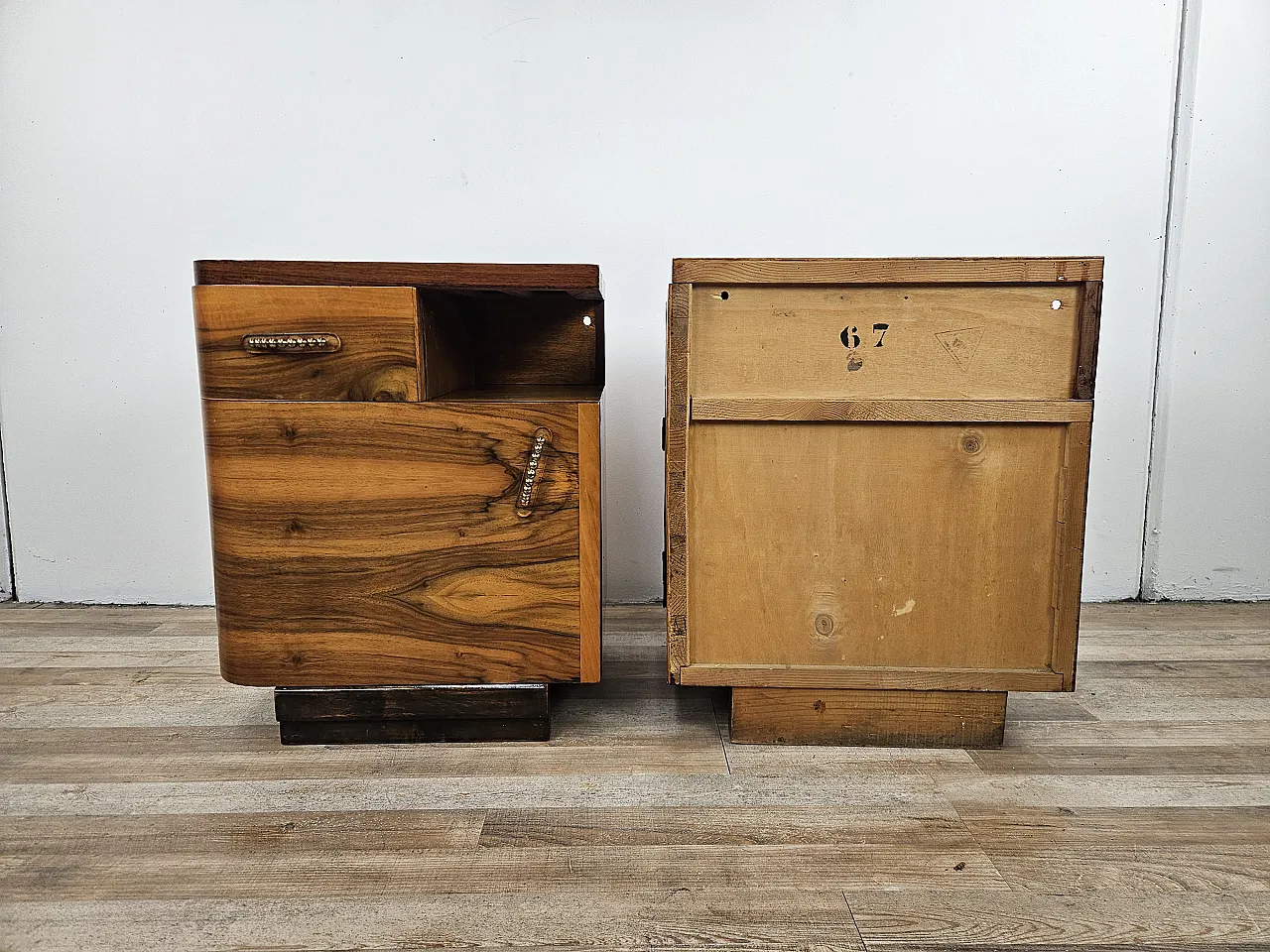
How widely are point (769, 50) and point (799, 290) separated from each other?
2.86ft

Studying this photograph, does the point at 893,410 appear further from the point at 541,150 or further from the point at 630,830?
the point at 541,150

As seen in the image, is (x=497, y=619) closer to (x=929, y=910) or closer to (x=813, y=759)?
(x=813, y=759)

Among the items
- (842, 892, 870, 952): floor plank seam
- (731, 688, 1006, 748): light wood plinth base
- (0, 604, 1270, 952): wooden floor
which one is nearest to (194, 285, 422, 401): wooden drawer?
(0, 604, 1270, 952): wooden floor

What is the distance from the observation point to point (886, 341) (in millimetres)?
1028

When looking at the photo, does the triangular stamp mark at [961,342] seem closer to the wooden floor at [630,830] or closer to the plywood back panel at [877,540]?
the plywood back panel at [877,540]

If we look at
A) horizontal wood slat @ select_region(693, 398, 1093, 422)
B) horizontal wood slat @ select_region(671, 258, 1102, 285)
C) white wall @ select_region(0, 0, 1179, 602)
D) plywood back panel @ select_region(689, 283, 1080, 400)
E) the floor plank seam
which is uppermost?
white wall @ select_region(0, 0, 1179, 602)

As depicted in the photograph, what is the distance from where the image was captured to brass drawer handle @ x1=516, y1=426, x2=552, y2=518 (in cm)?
106

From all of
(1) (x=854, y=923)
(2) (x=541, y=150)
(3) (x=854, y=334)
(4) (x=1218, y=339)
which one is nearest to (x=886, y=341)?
(3) (x=854, y=334)

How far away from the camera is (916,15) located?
1642 millimetres

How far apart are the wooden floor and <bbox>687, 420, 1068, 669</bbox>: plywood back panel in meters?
0.16

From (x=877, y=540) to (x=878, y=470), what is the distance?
92 millimetres

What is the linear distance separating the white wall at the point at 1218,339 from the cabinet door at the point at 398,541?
1394 mm

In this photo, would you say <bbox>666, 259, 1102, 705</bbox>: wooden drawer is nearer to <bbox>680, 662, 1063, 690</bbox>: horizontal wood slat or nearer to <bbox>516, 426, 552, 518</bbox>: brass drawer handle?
<bbox>680, 662, 1063, 690</bbox>: horizontal wood slat

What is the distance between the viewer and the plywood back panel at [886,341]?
1.01m
